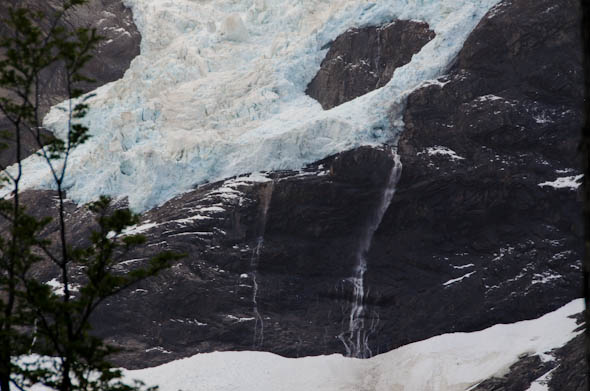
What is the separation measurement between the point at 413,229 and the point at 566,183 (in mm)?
9619

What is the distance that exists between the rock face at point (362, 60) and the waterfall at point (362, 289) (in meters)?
8.56

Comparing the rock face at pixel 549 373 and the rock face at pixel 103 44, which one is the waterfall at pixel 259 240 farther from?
the rock face at pixel 103 44

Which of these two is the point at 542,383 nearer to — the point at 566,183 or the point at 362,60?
the point at 566,183

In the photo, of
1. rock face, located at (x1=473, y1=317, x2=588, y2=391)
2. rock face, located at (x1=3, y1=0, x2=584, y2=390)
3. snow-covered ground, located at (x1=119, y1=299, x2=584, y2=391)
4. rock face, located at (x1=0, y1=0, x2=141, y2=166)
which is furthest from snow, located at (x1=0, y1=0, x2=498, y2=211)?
rock face, located at (x1=473, y1=317, x2=588, y2=391)

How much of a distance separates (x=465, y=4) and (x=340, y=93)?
10376 mm

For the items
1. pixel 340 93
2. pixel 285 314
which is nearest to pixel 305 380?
pixel 285 314

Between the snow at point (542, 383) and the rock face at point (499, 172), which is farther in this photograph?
the rock face at point (499, 172)

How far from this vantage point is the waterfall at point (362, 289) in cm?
5909

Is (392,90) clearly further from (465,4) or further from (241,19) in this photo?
(241,19)

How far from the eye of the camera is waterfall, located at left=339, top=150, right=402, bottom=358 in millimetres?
59094

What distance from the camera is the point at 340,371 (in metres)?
56.7

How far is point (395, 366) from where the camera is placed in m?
56.1

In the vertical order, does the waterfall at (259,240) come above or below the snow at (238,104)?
below

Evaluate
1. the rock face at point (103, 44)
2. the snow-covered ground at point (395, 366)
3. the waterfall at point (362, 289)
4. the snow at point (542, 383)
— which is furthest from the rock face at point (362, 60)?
the snow at point (542, 383)
